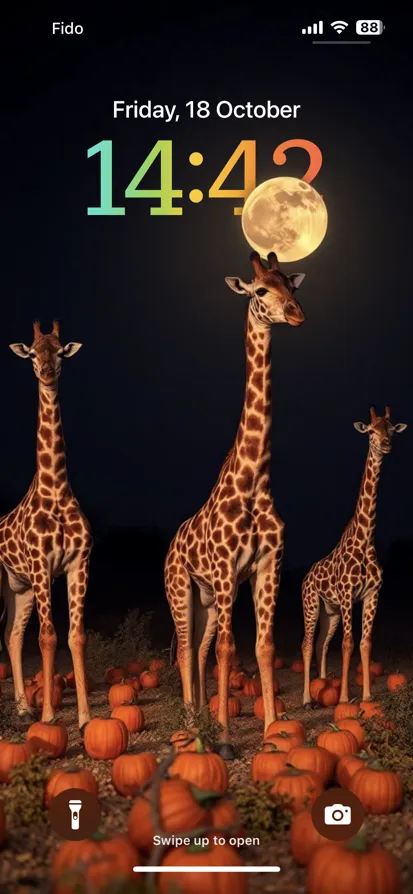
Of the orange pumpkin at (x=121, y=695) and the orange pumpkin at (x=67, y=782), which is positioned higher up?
the orange pumpkin at (x=67, y=782)

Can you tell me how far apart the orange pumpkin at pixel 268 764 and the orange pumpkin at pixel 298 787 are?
1.68 ft

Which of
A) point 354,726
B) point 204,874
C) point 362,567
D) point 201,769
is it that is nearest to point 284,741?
point 354,726

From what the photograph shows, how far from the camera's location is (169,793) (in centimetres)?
544

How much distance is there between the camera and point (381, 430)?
40.2 ft

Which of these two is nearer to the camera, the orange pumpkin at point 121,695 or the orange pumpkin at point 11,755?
the orange pumpkin at point 11,755

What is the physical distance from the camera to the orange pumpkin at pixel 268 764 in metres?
6.85

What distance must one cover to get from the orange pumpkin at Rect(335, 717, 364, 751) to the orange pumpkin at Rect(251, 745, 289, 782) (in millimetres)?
1506

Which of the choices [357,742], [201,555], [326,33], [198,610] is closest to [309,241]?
[326,33]

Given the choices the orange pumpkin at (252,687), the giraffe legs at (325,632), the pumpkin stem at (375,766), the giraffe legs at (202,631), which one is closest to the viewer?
the pumpkin stem at (375,766)

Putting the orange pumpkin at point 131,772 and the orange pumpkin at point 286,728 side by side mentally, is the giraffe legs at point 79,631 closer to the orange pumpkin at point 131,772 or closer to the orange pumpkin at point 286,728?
the orange pumpkin at point 286,728

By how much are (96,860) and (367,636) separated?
7992 mm

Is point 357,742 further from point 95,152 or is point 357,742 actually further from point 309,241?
point 95,152

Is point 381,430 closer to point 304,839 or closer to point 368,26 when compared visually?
point 368,26

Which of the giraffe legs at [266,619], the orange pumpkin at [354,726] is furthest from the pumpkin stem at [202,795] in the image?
the giraffe legs at [266,619]
